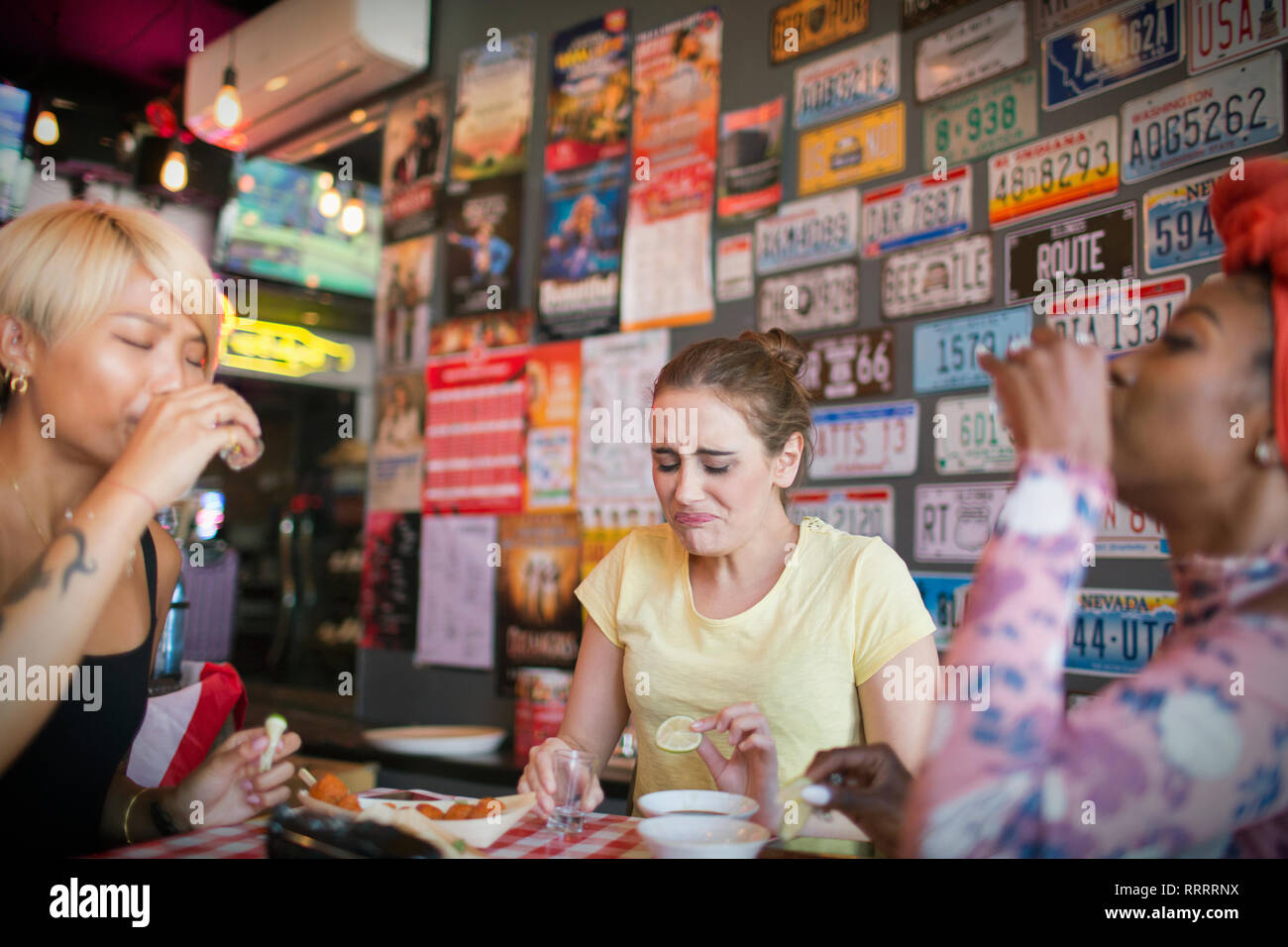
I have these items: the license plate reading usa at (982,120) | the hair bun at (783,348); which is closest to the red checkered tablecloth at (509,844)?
the hair bun at (783,348)

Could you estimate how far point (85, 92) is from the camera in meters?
5.50

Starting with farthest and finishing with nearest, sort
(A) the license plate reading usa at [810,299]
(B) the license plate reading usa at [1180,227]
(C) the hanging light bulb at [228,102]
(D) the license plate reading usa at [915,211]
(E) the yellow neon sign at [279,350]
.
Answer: (E) the yellow neon sign at [279,350]
(C) the hanging light bulb at [228,102]
(A) the license plate reading usa at [810,299]
(D) the license plate reading usa at [915,211]
(B) the license plate reading usa at [1180,227]

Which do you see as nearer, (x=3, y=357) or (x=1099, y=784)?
(x=1099, y=784)

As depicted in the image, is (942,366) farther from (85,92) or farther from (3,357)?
(85,92)

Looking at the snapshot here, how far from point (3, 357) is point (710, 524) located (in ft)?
4.01

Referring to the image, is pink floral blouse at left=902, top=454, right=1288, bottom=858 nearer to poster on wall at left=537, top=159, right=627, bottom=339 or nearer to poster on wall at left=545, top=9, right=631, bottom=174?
poster on wall at left=537, top=159, right=627, bottom=339

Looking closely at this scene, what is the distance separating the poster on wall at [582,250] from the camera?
3.30 meters

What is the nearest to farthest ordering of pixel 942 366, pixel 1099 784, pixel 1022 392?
pixel 1099 784, pixel 1022 392, pixel 942 366

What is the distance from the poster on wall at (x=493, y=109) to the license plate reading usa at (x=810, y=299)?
138 centimetres

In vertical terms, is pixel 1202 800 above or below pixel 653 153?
below

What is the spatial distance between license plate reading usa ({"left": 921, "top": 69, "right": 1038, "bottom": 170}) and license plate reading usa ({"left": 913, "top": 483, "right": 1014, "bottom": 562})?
877 mm

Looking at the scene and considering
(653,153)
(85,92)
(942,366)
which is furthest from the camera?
(85,92)

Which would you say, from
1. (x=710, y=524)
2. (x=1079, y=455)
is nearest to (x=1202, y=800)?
(x=1079, y=455)

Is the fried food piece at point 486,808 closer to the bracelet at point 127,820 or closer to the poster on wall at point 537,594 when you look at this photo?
the bracelet at point 127,820
